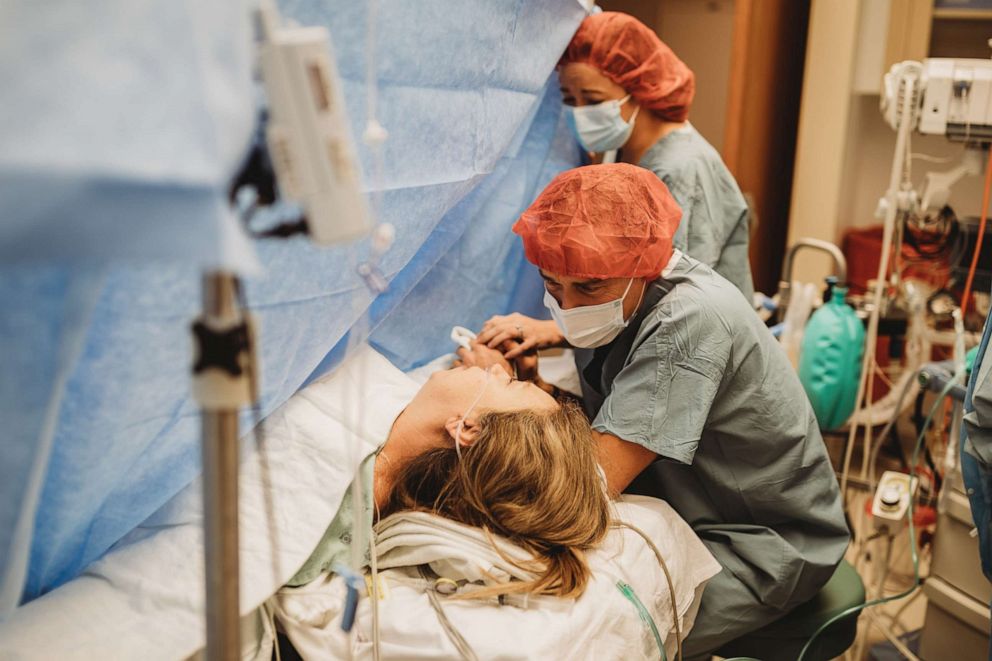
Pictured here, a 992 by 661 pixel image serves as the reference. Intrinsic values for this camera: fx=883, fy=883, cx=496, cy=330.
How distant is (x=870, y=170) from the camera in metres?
3.55

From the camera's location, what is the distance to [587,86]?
1.97 metres

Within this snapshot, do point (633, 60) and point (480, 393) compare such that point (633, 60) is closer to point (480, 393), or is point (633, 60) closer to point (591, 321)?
point (591, 321)

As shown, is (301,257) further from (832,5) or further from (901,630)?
(832,5)

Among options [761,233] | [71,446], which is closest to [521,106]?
[71,446]

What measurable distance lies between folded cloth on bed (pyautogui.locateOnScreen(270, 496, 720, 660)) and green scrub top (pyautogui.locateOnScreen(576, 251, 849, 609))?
0.61ft

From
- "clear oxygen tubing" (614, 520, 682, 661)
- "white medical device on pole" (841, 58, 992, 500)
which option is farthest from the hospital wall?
"clear oxygen tubing" (614, 520, 682, 661)

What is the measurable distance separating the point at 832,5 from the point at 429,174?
2206 mm

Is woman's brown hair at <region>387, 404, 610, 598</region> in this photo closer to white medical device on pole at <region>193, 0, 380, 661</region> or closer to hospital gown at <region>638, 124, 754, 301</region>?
white medical device on pole at <region>193, 0, 380, 661</region>

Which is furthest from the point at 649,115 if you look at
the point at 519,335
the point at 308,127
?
the point at 308,127

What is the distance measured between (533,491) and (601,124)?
3.28ft

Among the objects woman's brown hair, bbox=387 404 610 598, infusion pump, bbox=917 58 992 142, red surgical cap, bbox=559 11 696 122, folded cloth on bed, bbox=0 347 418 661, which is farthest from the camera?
infusion pump, bbox=917 58 992 142

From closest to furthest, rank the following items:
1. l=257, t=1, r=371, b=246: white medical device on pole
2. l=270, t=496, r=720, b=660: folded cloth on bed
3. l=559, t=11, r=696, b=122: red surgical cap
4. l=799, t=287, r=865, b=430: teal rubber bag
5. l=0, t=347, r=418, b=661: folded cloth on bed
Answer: l=257, t=1, r=371, b=246: white medical device on pole, l=0, t=347, r=418, b=661: folded cloth on bed, l=270, t=496, r=720, b=660: folded cloth on bed, l=559, t=11, r=696, b=122: red surgical cap, l=799, t=287, r=865, b=430: teal rubber bag

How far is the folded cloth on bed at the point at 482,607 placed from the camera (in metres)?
1.15

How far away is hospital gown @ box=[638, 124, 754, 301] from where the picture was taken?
6.46ft
